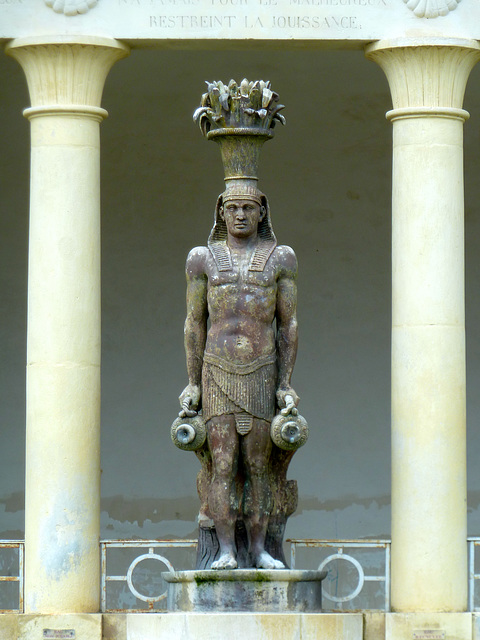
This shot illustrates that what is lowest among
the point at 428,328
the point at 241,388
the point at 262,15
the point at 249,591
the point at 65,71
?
the point at 249,591

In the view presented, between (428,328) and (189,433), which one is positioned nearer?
(189,433)

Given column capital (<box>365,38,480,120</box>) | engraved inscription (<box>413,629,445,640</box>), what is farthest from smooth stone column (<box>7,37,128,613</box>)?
engraved inscription (<box>413,629,445,640</box>)

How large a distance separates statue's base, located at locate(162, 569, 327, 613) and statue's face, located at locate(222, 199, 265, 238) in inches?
106

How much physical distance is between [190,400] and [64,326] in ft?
5.49

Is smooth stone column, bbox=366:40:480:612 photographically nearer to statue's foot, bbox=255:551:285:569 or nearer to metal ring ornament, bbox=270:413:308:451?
metal ring ornament, bbox=270:413:308:451

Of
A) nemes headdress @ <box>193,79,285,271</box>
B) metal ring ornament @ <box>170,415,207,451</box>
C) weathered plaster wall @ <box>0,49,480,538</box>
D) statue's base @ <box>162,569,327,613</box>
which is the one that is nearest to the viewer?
statue's base @ <box>162,569,327,613</box>

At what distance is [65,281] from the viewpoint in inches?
601

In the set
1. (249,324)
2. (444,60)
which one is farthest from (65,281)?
(444,60)

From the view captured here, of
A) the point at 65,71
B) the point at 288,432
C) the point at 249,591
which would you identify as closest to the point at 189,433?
the point at 288,432

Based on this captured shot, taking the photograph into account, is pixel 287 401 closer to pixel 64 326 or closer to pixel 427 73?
pixel 64 326

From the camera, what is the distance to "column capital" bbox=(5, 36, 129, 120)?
603 inches

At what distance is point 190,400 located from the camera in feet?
46.3

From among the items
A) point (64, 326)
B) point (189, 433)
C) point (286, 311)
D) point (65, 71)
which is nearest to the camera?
point (189, 433)

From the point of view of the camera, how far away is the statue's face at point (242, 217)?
558 inches
